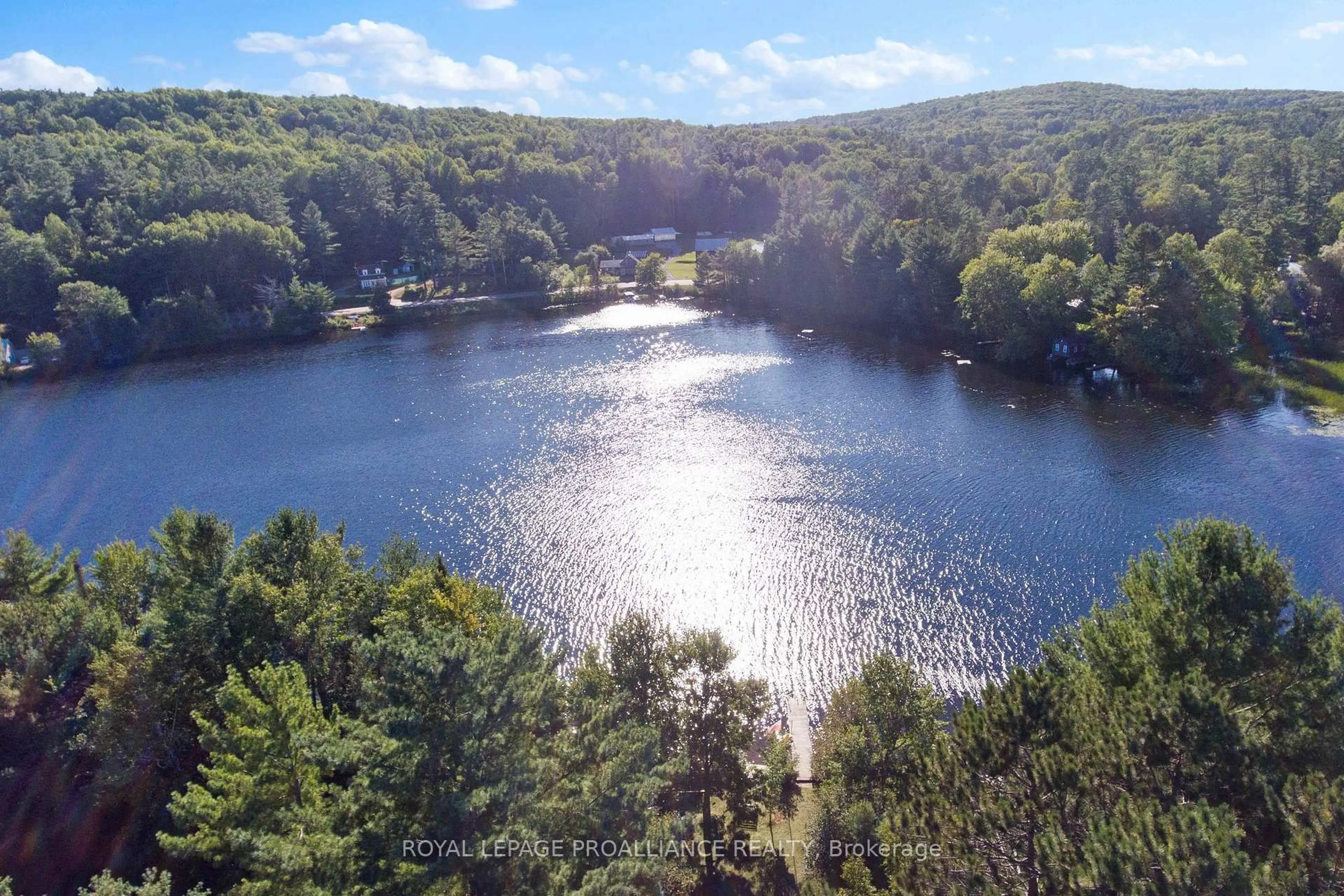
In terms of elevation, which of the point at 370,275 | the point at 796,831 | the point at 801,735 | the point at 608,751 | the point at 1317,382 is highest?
the point at 370,275

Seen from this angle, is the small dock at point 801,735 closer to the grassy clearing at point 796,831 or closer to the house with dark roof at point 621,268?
the grassy clearing at point 796,831

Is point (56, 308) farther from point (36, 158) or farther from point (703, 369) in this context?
point (703, 369)

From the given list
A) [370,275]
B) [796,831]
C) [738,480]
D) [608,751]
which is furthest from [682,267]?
[608,751]

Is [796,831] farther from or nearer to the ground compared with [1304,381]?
nearer to the ground

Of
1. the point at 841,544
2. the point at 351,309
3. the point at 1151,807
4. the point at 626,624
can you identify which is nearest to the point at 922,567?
the point at 841,544

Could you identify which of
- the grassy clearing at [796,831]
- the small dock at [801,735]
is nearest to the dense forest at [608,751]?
the grassy clearing at [796,831]

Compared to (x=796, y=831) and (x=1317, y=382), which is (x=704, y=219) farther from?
(x=796, y=831)

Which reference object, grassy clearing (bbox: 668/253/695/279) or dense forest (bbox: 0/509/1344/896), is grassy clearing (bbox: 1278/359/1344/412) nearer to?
dense forest (bbox: 0/509/1344/896)
